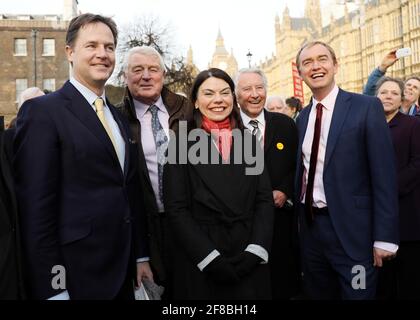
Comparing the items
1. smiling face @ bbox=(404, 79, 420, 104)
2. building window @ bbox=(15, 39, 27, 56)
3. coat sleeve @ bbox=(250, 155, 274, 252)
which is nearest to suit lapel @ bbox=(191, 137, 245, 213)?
coat sleeve @ bbox=(250, 155, 274, 252)

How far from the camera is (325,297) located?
3525 mm

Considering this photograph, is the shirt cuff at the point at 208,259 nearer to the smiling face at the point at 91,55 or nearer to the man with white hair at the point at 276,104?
the smiling face at the point at 91,55

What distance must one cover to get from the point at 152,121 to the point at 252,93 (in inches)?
37.7

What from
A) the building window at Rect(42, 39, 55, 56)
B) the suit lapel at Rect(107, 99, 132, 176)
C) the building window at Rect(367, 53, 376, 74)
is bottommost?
the suit lapel at Rect(107, 99, 132, 176)

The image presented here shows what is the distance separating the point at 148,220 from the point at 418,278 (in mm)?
2728

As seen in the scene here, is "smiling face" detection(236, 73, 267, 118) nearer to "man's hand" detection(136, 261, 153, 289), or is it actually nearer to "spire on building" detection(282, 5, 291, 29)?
"man's hand" detection(136, 261, 153, 289)

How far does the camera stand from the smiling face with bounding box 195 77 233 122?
3.22 meters

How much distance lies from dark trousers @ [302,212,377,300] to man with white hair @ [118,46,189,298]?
1.14 m

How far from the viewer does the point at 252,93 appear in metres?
4.26

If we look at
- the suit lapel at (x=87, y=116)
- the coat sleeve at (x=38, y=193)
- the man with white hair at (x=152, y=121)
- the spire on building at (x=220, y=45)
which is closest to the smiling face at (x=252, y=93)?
the man with white hair at (x=152, y=121)

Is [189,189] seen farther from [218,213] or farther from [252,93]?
[252,93]

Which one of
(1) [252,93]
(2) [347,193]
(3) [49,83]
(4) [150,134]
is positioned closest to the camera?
(2) [347,193]

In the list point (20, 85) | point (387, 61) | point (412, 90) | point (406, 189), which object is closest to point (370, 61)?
point (20, 85)
